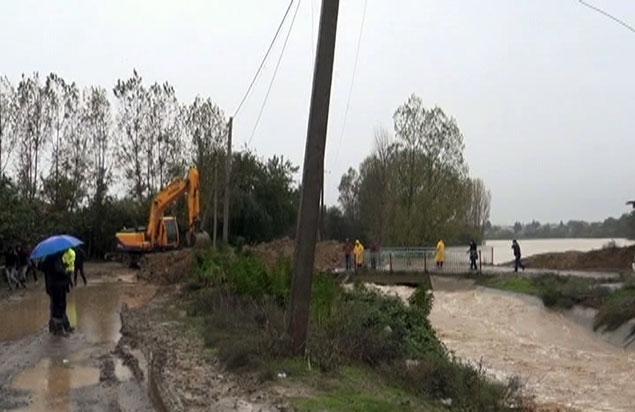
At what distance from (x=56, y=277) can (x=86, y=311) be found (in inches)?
201

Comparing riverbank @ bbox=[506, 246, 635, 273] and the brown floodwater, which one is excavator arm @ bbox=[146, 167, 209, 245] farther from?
riverbank @ bbox=[506, 246, 635, 273]

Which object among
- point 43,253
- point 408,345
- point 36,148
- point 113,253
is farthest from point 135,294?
point 36,148

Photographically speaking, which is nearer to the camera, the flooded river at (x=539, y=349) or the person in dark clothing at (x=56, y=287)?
the person in dark clothing at (x=56, y=287)

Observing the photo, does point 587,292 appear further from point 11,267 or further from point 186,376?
point 186,376

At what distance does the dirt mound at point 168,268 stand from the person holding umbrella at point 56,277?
38.7 feet

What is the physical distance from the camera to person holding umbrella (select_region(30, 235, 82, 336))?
50.4ft

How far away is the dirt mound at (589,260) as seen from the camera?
46531mm

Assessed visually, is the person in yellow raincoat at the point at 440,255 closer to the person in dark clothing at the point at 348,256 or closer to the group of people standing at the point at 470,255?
the group of people standing at the point at 470,255

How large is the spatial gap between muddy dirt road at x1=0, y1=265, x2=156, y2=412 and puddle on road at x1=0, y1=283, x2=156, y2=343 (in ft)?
0.07

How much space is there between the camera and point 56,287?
15398mm

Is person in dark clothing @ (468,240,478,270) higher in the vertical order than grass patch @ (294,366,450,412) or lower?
higher

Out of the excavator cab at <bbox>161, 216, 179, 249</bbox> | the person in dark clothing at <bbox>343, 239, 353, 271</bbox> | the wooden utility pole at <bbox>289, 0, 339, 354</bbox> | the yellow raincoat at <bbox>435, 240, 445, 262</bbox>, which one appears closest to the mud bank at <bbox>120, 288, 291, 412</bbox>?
the wooden utility pole at <bbox>289, 0, 339, 354</bbox>

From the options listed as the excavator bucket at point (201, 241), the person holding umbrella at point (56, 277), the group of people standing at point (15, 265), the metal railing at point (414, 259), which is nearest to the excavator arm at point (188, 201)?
the excavator bucket at point (201, 241)

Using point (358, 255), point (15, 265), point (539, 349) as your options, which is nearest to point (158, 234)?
point (358, 255)
